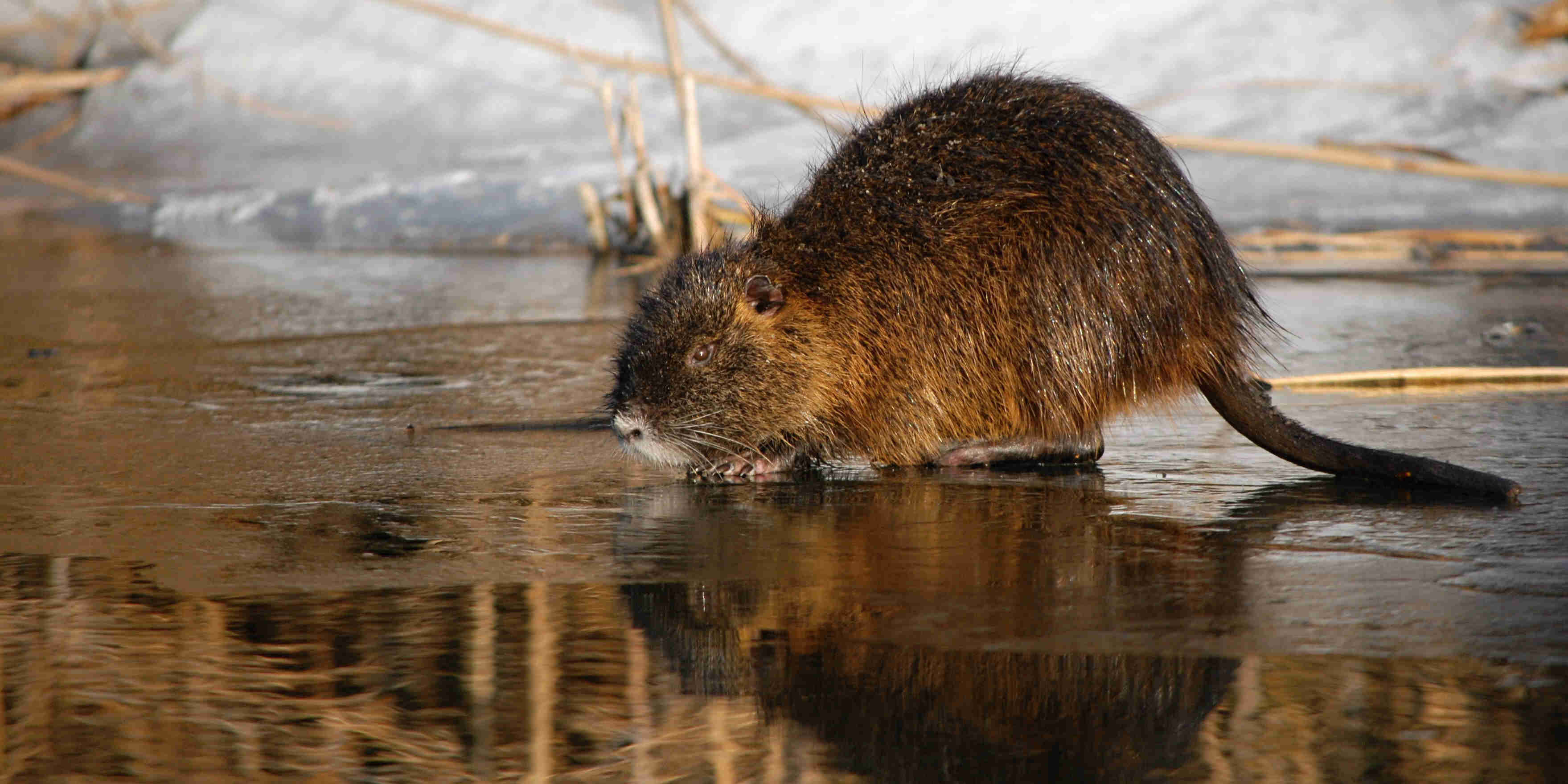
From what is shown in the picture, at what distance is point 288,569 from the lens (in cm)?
240

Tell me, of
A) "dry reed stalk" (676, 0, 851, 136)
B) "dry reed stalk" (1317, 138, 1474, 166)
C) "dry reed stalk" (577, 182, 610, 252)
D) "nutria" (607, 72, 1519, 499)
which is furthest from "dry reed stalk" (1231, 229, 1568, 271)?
"nutria" (607, 72, 1519, 499)

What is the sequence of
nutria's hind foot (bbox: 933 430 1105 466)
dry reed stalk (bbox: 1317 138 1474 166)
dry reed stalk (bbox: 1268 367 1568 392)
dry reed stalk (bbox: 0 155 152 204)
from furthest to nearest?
dry reed stalk (bbox: 0 155 152 204) < dry reed stalk (bbox: 1317 138 1474 166) < dry reed stalk (bbox: 1268 367 1568 392) < nutria's hind foot (bbox: 933 430 1105 466)

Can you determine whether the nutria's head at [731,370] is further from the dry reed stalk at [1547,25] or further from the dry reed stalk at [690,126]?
the dry reed stalk at [1547,25]

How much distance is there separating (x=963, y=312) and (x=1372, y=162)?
137 inches

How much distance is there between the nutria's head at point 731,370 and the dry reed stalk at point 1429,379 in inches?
54.9

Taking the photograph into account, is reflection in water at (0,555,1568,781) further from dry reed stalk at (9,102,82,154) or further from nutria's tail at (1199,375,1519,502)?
dry reed stalk at (9,102,82,154)

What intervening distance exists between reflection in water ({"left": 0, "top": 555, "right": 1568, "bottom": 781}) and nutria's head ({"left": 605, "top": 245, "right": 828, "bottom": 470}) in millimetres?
1254

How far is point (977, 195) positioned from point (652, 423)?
35.1 inches

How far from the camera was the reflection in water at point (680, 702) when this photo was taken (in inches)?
63.6

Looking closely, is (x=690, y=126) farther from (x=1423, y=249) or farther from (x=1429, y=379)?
(x=1429, y=379)

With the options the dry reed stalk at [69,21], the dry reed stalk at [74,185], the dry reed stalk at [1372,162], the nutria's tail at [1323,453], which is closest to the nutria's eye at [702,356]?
the nutria's tail at [1323,453]

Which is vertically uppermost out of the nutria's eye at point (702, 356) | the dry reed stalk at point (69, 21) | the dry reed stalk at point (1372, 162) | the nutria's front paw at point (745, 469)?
the dry reed stalk at point (69, 21)

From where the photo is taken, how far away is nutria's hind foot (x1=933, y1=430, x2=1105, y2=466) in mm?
3418

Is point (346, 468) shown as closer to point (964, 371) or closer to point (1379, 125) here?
point (964, 371)
